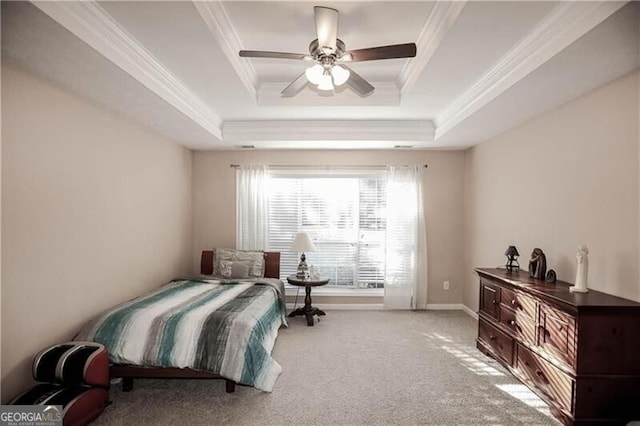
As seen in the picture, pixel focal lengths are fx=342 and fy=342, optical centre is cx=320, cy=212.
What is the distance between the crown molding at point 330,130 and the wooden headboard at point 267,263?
1.65 meters

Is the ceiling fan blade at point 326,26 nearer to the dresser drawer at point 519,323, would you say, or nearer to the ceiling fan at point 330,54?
the ceiling fan at point 330,54

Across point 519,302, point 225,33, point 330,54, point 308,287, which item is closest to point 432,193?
point 308,287

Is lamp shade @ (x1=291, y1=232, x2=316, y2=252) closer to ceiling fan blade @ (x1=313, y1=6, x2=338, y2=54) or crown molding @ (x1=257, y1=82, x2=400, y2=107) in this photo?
crown molding @ (x1=257, y1=82, x2=400, y2=107)

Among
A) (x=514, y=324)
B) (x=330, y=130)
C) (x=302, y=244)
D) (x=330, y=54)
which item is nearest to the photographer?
(x=330, y=54)

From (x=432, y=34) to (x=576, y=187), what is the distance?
177cm

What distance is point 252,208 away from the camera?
17.0 ft

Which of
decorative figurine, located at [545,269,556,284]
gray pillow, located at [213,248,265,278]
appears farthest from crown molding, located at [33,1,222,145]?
decorative figurine, located at [545,269,556,284]

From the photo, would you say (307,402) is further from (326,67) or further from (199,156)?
(199,156)

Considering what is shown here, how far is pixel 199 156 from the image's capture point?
17.5 ft

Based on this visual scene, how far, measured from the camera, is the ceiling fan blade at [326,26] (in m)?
2.00

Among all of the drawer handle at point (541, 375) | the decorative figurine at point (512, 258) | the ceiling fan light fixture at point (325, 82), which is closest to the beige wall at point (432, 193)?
the decorative figurine at point (512, 258)

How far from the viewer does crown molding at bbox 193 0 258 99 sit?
7.13 ft

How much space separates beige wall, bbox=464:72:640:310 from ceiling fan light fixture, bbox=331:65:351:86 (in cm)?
199

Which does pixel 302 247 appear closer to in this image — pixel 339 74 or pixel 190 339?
pixel 190 339
